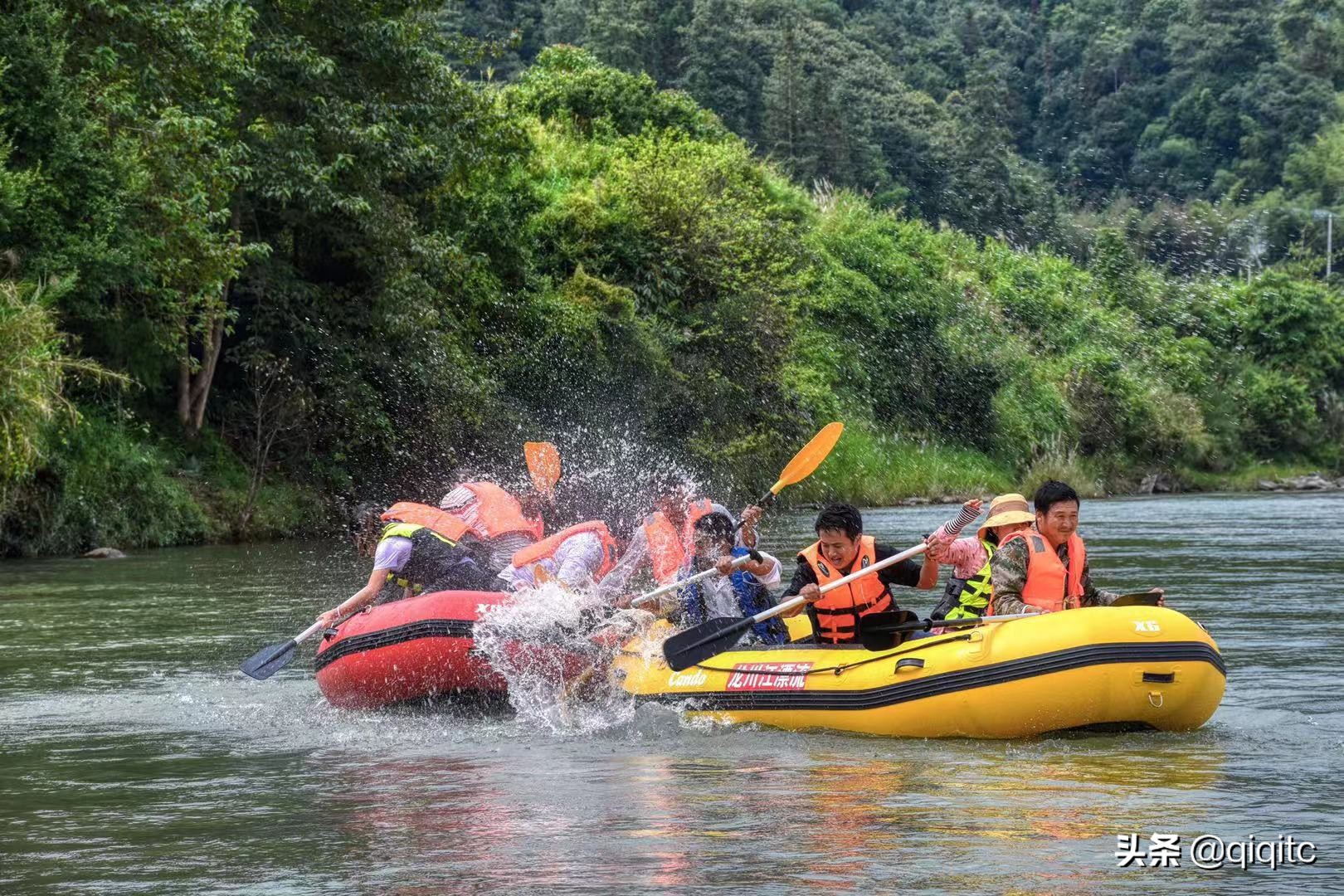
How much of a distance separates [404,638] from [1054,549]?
330 cm

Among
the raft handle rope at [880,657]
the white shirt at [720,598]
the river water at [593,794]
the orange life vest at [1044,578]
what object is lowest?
the river water at [593,794]

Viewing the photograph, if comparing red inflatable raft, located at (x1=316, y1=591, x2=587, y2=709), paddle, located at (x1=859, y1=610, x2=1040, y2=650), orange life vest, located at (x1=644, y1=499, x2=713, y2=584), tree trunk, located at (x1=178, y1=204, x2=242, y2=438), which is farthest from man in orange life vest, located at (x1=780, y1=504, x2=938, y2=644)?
tree trunk, located at (x1=178, y1=204, x2=242, y2=438)

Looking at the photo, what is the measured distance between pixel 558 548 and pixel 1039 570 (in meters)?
2.52

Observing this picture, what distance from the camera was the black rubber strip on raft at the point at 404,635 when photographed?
9.05 meters

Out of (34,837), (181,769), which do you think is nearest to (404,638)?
(181,769)

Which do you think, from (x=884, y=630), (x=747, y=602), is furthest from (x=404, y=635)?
(x=884, y=630)

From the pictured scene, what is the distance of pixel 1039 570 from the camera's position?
8.45m

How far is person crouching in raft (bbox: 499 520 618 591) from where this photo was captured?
9.22m

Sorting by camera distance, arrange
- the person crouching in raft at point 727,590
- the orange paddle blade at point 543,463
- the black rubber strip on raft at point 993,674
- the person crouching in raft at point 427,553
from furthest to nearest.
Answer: the orange paddle blade at point 543,463, the person crouching in raft at point 427,553, the person crouching in raft at point 727,590, the black rubber strip on raft at point 993,674

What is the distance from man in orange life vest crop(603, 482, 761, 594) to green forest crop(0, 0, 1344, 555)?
9.06 metres

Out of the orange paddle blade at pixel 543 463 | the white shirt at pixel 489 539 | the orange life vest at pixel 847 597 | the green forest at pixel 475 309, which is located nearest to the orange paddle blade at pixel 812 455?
the orange paddle blade at pixel 543 463

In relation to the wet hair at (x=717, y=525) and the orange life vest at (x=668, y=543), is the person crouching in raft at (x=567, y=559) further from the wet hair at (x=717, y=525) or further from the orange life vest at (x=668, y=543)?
the wet hair at (x=717, y=525)

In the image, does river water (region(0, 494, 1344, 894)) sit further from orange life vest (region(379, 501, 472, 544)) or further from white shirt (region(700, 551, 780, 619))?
orange life vest (region(379, 501, 472, 544))

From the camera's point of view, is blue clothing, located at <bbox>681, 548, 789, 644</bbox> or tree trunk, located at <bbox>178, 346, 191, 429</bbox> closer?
blue clothing, located at <bbox>681, 548, 789, 644</bbox>
